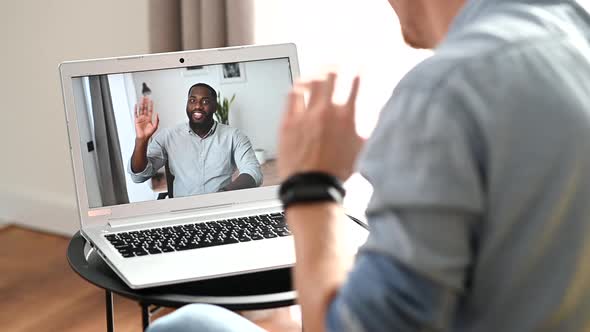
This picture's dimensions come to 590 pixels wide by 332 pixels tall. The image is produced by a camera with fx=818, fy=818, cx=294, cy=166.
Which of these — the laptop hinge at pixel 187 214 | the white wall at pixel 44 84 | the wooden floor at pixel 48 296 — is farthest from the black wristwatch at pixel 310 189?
the white wall at pixel 44 84

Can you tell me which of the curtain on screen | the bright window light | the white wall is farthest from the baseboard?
the curtain on screen

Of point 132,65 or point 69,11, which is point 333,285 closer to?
point 132,65

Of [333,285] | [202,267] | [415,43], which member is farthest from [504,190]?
[202,267]

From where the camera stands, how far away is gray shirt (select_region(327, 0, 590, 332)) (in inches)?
23.2

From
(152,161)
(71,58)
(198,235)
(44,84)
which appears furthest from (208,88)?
(44,84)

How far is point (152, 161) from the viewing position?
4.77 ft

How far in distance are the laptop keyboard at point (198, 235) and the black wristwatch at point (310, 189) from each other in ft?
1.94

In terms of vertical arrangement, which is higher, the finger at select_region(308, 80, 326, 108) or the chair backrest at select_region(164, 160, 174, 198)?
the finger at select_region(308, 80, 326, 108)

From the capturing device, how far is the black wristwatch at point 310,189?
2.41ft

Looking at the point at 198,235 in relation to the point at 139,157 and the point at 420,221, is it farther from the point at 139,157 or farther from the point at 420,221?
the point at 420,221

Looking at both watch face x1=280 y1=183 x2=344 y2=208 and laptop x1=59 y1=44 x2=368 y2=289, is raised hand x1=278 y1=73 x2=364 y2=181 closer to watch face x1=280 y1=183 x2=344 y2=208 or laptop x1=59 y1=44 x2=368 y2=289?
watch face x1=280 y1=183 x2=344 y2=208

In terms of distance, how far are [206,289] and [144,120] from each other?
38 centimetres

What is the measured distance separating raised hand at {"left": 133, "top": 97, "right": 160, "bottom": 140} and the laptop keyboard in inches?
7.0

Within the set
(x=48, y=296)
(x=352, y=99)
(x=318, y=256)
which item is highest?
(x=352, y=99)
